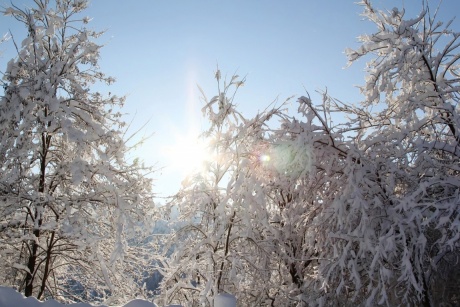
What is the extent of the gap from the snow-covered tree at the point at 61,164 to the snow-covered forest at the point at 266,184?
4cm

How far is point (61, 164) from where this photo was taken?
704 cm

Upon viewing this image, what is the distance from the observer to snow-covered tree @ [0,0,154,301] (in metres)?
6.52

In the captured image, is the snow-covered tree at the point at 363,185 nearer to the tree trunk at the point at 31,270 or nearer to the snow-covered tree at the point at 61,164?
the snow-covered tree at the point at 61,164

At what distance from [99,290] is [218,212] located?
5.64 m

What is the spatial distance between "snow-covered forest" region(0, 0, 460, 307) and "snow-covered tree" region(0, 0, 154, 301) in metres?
0.04

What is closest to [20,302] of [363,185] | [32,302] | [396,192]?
[32,302]

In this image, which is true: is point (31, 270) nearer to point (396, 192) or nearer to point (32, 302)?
point (32, 302)

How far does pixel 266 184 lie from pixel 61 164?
14.1 feet

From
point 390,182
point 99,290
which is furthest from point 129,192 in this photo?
point 390,182

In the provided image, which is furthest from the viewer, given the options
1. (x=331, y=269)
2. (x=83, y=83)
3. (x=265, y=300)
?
(x=265, y=300)

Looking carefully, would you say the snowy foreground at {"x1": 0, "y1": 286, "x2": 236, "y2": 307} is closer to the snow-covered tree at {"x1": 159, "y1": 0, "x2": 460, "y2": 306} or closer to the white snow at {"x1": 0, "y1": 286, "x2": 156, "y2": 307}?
the white snow at {"x1": 0, "y1": 286, "x2": 156, "y2": 307}

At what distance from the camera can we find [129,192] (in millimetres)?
7266

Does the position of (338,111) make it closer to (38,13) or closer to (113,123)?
(113,123)

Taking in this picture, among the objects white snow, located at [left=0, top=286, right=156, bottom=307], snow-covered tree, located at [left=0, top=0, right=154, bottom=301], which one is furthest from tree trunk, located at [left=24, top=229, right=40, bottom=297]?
white snow, located at [left=0, top=286, right=156, bottom=307]
